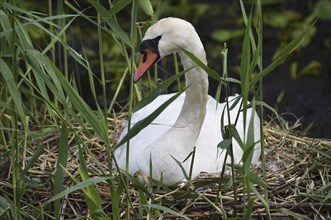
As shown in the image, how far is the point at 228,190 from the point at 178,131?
38 centimetres

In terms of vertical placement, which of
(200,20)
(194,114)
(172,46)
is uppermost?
(172,46)

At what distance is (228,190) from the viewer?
177 inches

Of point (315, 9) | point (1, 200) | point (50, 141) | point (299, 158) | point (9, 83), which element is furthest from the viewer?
point (315, 9)

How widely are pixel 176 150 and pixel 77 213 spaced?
21.2 inches

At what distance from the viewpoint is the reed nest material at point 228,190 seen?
4277mm

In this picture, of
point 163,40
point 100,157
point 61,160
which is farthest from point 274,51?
point 61,160

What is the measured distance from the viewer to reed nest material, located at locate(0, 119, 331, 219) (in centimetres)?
428

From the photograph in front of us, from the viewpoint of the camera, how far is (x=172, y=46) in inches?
181

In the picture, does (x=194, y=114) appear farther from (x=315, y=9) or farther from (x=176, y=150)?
(x=315, y=9)

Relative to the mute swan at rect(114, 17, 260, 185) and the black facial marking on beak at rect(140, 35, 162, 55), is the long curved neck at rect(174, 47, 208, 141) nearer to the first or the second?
the mute swan at rect(114, 17, 260, 185)

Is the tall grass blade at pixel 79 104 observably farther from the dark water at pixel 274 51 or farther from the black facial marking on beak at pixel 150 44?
the dark water at pixel 274 51

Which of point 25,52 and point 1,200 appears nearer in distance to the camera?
point 25,52

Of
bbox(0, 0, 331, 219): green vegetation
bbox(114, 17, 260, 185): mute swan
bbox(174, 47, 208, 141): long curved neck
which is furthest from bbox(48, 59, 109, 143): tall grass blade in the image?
bbox(174, 47, 208, 141): long curved neck

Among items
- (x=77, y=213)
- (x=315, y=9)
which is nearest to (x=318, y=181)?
(x=77, y=213)
